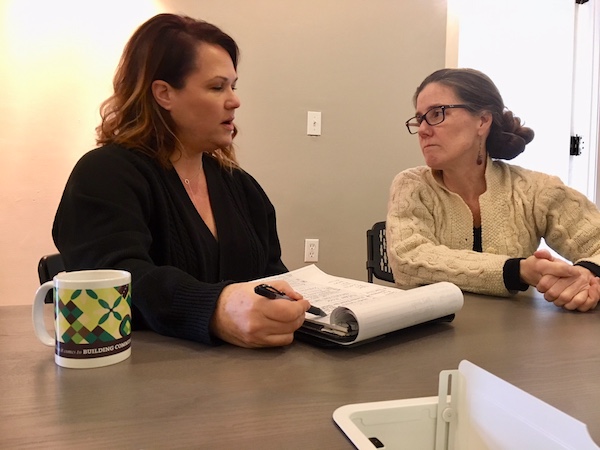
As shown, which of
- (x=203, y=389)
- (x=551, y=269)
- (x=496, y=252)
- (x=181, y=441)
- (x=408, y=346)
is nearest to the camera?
(x=181, y=441)

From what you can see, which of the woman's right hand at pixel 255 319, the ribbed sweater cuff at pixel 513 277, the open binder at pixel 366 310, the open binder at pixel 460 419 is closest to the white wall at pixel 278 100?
the ribbed sweater cuff at pixel 513 277

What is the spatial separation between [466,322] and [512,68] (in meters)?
2.64

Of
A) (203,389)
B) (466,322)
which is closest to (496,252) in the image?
(466,322)

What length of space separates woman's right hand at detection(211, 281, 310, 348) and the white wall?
200 centimetres

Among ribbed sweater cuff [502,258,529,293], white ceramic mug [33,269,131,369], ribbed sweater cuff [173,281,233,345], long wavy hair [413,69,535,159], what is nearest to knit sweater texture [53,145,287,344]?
ribbed sweater cuff [173,281,233,345]

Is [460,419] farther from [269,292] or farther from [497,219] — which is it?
[497,219]

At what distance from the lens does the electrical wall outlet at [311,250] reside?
9.36ft

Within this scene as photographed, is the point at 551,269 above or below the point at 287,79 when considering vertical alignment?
below

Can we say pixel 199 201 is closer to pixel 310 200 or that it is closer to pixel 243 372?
pixel 243 372

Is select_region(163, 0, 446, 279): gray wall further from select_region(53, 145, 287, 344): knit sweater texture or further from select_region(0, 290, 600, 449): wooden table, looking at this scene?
select_region(0, 290, 600, 449): wooden table

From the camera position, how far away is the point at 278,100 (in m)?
2.77

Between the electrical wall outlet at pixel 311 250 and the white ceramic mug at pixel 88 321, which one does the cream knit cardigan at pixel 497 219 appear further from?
the electrical wall outlet at pixel 311 250

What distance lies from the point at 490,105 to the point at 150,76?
3.34ft

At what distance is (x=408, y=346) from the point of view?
0.79 meters
